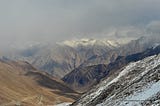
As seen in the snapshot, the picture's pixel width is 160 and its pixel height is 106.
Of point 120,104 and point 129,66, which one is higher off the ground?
point 129,66

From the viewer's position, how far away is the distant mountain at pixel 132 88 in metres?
41.7

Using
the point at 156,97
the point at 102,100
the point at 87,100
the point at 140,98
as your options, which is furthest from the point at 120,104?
the point at 87,100

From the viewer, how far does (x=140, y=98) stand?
42.1m

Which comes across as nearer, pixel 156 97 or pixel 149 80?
pixel 156 97

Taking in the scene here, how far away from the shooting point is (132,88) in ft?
157

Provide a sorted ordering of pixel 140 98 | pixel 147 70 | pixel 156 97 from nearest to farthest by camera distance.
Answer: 1. pixel 156 97
2. pixel 140 98
3. pixel 147 70

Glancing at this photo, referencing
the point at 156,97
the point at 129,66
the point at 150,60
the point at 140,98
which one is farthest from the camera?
the point at 129,66

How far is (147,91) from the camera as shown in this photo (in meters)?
42.8

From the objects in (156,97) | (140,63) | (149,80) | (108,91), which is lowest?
(156,97)

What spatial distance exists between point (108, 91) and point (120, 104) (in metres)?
12.0

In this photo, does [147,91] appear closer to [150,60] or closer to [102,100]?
[102,100]

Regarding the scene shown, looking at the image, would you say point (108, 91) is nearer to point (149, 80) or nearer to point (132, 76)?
point (132, 76)

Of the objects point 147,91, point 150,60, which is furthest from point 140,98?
point 150,60

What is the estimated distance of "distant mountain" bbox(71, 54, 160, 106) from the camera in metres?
41.7
